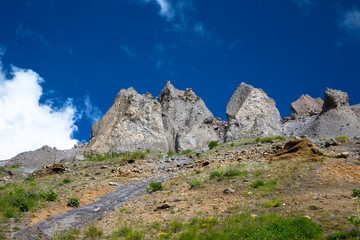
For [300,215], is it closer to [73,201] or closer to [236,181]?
[236,181]

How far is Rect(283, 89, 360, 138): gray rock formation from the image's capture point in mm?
39656

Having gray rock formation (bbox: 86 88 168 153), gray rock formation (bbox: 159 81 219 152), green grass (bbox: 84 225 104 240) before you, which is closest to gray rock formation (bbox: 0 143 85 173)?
gray rock formation (bbox: 86 88 168 153)

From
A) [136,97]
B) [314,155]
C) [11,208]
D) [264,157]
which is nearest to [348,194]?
[314,155]

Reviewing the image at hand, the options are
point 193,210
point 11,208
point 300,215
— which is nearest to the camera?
point 300,215

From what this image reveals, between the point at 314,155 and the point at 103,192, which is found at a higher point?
the point at 314,155

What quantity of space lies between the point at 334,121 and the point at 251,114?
1250cm

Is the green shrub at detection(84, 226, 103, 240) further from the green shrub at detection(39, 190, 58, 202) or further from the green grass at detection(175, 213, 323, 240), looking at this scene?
the green shrub at detection(39, 190, 58, 202)

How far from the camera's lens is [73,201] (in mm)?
15352

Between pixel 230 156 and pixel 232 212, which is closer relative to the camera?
pixel 232 212

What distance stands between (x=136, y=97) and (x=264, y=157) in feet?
98.3

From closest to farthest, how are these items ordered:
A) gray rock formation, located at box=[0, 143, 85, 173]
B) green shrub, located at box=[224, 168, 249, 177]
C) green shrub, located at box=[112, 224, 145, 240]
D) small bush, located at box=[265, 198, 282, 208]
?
green shrub, located at box=[112, 224, 145, 240] < small bush, located at box=[265, 198, 282, 208] < green shrub, located at box=[224, 168, 249, 177] < gray rock formation, located at box=[0, 143, 85, 173]

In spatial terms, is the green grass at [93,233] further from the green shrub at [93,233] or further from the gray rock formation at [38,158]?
the gray rock formation at [38,158]

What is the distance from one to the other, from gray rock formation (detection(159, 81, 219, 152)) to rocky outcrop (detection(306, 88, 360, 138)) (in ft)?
53.1

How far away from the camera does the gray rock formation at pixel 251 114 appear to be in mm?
45688
